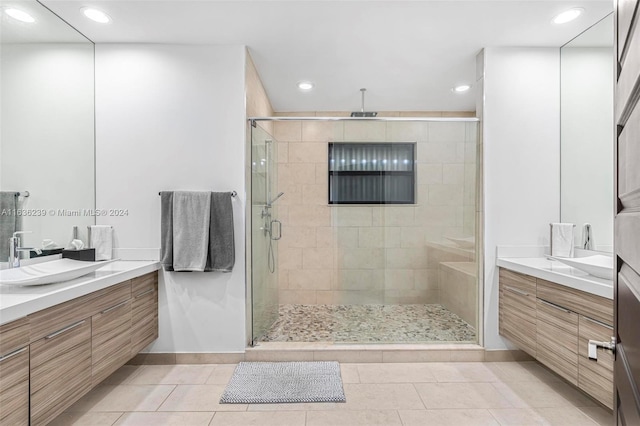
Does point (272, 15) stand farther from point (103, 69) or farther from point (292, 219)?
point (292, 219)

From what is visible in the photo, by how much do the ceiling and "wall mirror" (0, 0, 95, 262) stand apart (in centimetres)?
20

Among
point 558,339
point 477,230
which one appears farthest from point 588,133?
point 558,339

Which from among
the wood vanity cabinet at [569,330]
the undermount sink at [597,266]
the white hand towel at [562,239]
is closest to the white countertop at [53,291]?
the wood vanity cabinet at [569,330]

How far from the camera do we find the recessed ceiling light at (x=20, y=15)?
6.88 ft

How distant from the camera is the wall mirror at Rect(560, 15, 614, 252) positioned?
2479 millimetres

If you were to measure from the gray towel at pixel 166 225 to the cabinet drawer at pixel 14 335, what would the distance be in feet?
3.80

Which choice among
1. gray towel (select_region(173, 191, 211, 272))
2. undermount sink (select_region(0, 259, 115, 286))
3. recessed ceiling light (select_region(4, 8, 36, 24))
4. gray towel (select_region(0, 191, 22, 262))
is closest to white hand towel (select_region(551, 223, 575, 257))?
gray towel (select_region(173, 191, 211, 272))

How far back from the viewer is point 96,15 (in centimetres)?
240

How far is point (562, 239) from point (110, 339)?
11.2 feet

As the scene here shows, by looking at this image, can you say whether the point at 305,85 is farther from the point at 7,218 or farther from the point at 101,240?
the point at 7,218

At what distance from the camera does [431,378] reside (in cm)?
258

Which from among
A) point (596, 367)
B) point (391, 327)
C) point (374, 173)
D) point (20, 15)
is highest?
point (20, 15)

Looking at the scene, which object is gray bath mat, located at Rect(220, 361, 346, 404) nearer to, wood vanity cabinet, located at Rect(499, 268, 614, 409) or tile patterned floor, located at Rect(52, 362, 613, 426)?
tile patterned floor, located at Rect(52, 362, 613, 426)

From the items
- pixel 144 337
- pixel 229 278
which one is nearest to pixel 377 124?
pixel 229 278
